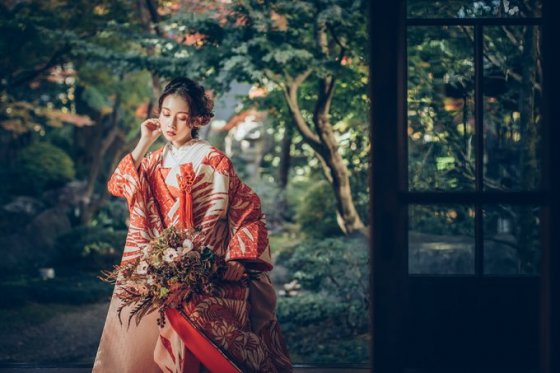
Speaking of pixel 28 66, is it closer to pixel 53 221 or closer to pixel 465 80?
pixel 53 221

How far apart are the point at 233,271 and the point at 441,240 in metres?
3.99

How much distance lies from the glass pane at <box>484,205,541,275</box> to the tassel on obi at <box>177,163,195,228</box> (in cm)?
381

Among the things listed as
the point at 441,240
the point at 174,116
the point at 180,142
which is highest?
the point at 174,116

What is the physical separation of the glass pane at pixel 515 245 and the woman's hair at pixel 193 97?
12.2ft

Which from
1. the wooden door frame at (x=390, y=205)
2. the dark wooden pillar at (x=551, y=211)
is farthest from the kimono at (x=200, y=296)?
the dark wooden pillar at (x=551, y=211)

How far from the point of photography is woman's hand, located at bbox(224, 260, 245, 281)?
327cm

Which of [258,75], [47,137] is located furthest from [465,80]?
[47,137]

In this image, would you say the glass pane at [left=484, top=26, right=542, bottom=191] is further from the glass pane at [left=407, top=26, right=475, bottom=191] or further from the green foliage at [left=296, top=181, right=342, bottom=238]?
the green foliage at [left=296, top=181, right=342, bottom=238]

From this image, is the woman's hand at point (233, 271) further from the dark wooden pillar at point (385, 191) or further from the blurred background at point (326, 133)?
the blurred background at point (326, 133)

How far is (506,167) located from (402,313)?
5665 millimetres

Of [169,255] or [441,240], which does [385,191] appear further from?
[441,240]

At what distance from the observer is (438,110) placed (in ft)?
23.0

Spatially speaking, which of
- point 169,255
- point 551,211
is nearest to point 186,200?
point 169,255

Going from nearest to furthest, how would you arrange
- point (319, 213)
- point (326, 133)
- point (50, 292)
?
Result: 1. point (326, 133)
2. point (50, 292)
3. point (319, 213)
